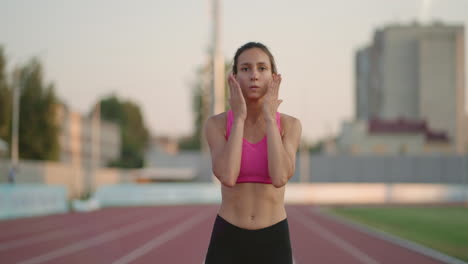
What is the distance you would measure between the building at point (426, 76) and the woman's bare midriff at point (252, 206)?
77683 mm

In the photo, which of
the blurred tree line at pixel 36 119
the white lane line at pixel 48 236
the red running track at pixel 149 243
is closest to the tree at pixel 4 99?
the blurred tree line at pixel 36 119

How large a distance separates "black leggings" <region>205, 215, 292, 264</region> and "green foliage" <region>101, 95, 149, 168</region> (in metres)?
99.2

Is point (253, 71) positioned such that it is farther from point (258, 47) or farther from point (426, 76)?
point (426, 76)

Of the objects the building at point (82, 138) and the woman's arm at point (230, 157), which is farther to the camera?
the building at point (82, 138)

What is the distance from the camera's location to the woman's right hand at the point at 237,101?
2.71m

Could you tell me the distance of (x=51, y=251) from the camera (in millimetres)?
12672

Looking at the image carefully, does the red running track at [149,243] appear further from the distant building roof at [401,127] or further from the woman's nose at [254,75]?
the distant building roof at [401,127]

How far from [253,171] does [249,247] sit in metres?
0.32

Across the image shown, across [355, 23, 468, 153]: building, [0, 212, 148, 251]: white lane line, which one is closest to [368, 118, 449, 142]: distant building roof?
[355, 23, 468, 153]: building

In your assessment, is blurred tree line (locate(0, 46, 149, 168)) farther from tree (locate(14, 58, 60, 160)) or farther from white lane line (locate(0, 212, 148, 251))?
white lane line (locate(0, 212, 148, 251))

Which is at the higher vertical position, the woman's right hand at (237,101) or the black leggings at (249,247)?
the woman's right hand at (237,101)

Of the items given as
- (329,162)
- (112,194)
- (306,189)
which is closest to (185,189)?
(112,194)

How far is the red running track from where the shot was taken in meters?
11.6

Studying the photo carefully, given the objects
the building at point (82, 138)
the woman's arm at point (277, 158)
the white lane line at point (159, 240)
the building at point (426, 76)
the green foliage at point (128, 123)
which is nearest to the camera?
the woman's arm at point (277, 158)
